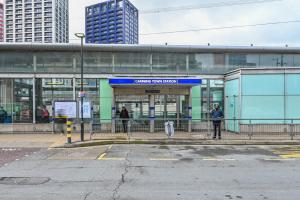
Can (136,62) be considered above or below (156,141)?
above

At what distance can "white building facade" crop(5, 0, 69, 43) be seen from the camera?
1339 inches

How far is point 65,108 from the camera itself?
64.7 ft

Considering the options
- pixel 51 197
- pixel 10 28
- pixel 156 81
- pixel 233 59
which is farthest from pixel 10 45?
pixel 10 28

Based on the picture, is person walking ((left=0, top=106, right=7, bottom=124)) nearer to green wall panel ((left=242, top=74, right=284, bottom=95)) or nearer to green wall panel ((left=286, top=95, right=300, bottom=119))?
green wall panel ((left=242, top=74, right=284, bottom=95))

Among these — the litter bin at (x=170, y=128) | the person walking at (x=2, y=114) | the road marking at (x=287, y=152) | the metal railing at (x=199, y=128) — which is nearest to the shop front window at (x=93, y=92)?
the metal railing at (x=199, y=128)

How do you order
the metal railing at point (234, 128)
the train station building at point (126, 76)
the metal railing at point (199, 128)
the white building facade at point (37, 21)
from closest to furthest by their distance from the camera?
the metal railing at point (234, 128), the metal railing at point (199, 128), the train station building at point (126, 76), the white building facade at point (37, 21)

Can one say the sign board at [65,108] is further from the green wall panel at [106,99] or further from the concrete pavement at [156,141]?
the concrete pavement at [156,141]

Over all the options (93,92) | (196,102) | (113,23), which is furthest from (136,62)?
(196,102)

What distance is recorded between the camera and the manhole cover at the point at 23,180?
7636 mm

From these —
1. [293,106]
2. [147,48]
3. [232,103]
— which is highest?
[147,48]

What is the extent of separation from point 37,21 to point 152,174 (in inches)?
→ 1456

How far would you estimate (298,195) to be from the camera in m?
6.56

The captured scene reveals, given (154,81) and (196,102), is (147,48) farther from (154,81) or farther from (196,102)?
(196,102)

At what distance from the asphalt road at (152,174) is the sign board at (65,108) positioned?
619cm
